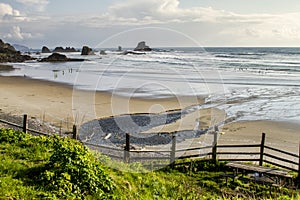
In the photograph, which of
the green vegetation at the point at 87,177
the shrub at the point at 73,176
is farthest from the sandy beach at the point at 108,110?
the shrub at the point at 73,176

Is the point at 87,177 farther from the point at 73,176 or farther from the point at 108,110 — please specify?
the point at 108,110

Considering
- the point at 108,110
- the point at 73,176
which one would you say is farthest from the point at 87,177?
the point at 108,110

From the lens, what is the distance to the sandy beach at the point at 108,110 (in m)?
17.7

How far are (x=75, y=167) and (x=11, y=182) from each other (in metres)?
1.29

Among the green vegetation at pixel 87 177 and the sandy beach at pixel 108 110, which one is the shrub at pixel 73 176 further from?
the sandy beach at pixel 108 110

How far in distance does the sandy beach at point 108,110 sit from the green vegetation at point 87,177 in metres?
5.50

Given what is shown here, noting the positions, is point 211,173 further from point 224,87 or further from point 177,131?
point 224,87

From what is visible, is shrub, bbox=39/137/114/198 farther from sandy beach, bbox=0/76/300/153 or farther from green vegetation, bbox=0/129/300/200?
sandy beach, bbox=0/76/300/153

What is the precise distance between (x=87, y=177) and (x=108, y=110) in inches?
618

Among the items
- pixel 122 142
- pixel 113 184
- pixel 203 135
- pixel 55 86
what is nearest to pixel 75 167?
pixel 113 184

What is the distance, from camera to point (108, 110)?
2283 centimetres

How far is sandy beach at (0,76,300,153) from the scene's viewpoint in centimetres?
1769

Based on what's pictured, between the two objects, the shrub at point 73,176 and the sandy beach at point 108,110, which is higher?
the shrub at point 73,176

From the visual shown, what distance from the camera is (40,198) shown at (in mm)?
6125
